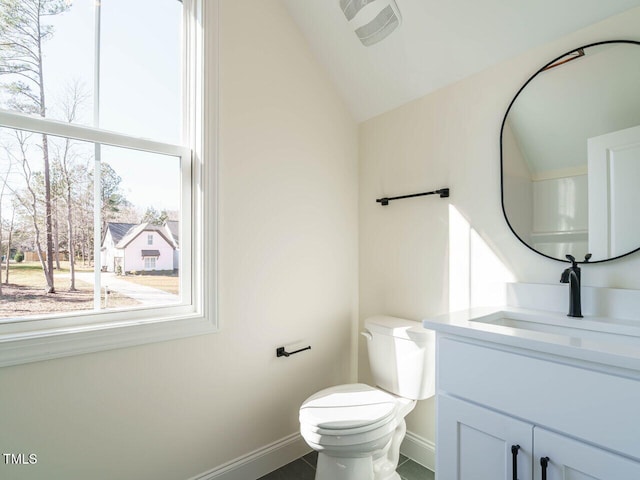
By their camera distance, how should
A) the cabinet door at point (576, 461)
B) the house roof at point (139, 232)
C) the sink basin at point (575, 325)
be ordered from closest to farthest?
the cabinet door at point (576, 461) → the sink basin at point (575, 325) → the house roof at point (139, 232)

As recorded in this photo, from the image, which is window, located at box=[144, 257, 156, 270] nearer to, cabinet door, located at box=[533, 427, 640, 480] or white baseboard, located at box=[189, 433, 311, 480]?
white baseboard, located at box=[189, 433, 311, 480]

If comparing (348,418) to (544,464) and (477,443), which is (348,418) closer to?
(477,443)

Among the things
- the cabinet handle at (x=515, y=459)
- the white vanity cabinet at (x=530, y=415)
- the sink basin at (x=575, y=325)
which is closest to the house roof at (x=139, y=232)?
the white vanity cabinet at (x=530, y=415)

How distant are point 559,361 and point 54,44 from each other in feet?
6.55

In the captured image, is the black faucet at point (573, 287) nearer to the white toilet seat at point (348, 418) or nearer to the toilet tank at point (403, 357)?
the toilet tank at point (403, 357)

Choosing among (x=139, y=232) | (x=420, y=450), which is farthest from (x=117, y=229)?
(x=420, y=450)

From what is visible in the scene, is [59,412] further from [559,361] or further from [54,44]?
[559,361]

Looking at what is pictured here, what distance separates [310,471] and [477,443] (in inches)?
39.1

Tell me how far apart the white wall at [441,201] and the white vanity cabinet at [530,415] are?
0.53m

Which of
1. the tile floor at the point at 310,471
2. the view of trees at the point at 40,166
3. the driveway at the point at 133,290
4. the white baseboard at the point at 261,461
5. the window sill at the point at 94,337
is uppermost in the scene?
the view of trees at the point at 40,166

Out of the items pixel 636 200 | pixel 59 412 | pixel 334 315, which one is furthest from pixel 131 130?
pixel 636 200

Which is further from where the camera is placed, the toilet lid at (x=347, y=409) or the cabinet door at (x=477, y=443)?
the toilet lid at (x=347, y=409)

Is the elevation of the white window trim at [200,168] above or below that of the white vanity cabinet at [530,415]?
above

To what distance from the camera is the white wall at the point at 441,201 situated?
136 cm
